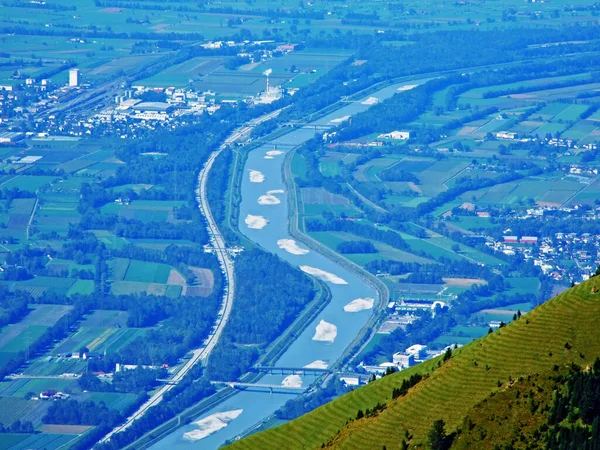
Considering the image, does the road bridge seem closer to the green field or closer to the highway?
the highway

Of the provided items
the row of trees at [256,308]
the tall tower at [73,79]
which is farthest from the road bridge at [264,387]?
the tall tower at [73,79]

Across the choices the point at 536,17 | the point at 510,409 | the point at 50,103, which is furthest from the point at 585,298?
the point at 536,17

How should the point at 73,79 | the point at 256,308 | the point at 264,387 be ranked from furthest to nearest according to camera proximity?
the point at 73,79
the point at 256,308
the point at 264,387

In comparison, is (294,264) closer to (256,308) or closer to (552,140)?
(256,308)

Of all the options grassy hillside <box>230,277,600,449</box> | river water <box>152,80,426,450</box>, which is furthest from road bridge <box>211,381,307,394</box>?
grassy hillside <box>230,277,600,449</box>

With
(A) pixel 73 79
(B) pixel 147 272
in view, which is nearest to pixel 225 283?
(B) pixel 147 272

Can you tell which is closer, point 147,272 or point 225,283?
point 225,283

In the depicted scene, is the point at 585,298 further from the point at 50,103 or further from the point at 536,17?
the point at 536,17
